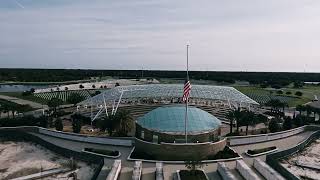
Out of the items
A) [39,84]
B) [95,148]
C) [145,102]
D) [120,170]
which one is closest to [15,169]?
[95,148]

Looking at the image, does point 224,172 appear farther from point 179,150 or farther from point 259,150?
point 259,150

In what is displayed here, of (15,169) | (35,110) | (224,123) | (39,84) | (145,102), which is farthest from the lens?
(39,84)

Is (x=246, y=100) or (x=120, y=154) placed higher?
(x=246, y=100)

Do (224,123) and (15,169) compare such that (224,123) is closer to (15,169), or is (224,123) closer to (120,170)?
(120,170)

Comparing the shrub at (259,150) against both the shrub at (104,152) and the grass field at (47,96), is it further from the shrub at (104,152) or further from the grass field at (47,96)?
the grass field at (47,96)

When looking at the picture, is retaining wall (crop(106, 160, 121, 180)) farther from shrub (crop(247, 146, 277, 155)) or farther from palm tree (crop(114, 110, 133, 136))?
shrub (crop(247, 146, 277, 155))

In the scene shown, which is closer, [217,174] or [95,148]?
[217,174]
